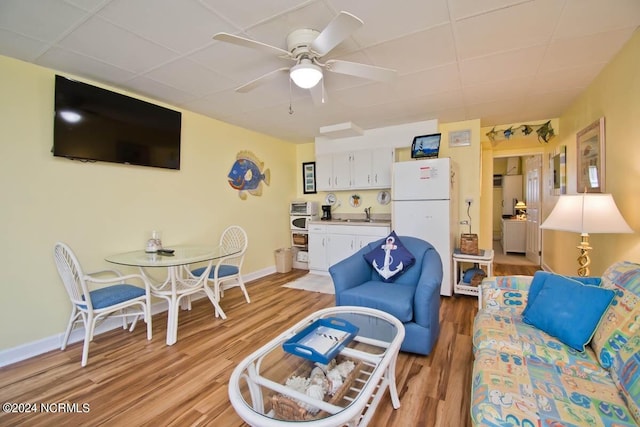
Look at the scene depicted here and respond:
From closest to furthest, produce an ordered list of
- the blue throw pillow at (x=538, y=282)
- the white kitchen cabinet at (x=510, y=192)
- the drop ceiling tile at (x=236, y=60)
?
the blue throw pillow at (x=538, y=282) → the drop ceiling tile at (x=236, y=60) → the white kitchen cabinet at (x=510, y=192)

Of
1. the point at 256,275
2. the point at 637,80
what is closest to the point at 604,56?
the point at 637,80

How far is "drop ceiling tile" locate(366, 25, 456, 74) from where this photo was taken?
200 centimetres

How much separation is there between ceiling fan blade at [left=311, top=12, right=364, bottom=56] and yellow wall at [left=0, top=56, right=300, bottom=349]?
247 centimetres

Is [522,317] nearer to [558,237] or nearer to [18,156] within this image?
[558,237]

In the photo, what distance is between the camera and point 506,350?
154 centimetres

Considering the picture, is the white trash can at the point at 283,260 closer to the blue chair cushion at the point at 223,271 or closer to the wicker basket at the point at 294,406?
the blue chair cushion at the point at 223,271

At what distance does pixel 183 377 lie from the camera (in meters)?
2.05

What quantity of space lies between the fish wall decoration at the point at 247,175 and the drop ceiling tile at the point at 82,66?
1829 millimetres

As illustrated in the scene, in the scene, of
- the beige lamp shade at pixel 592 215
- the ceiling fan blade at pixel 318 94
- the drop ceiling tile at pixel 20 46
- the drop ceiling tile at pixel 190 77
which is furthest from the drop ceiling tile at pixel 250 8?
the beige lamp shade at pixel 592 215

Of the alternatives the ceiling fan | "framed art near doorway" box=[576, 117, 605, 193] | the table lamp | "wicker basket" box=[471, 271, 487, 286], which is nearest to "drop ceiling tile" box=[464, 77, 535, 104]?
"framed art near doorway" box=[576, 117, 605, 193]

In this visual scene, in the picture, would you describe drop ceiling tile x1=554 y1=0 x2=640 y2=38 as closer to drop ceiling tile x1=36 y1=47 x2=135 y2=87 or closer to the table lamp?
the table lamp

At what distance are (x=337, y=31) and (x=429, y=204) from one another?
262cm

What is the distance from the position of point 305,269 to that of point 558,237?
3.89m

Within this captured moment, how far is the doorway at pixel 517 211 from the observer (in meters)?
5.34
